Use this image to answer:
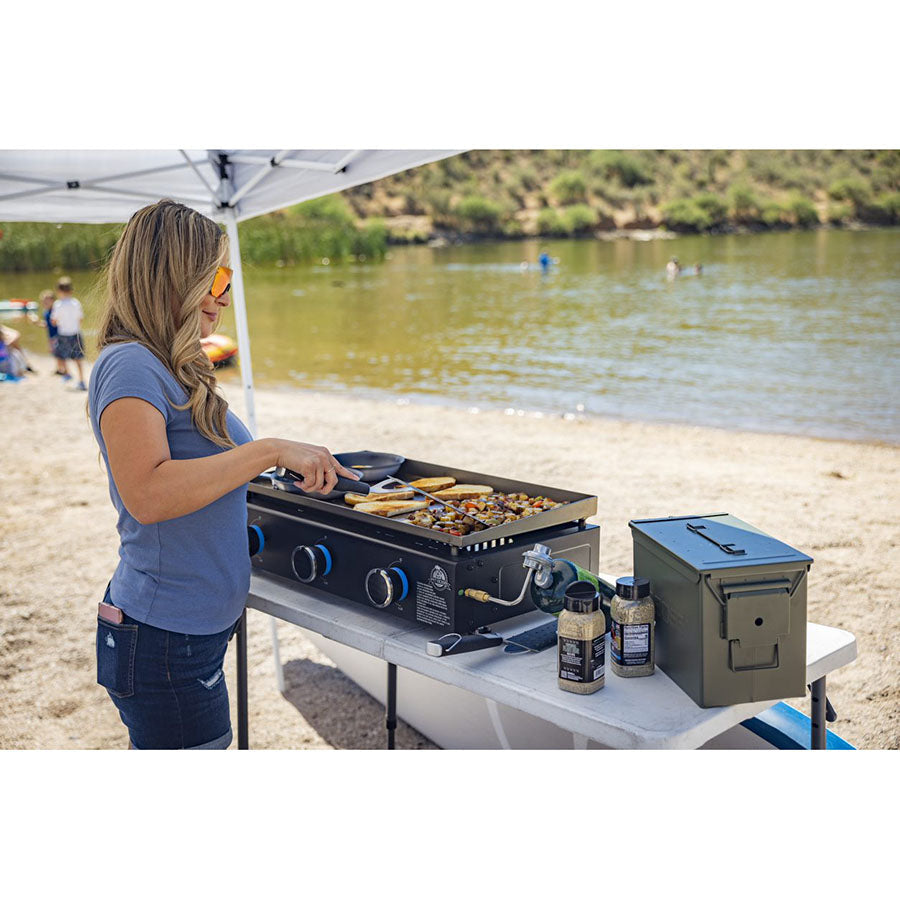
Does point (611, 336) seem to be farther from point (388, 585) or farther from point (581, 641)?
point (581, 641)

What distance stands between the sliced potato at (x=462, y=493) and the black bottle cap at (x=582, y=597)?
582 mm

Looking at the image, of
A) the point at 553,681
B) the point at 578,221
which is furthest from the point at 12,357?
the point at 578,221

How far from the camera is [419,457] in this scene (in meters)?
7.78

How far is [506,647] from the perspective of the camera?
181 cm

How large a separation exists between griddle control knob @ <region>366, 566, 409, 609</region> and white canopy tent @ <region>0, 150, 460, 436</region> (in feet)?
4.04

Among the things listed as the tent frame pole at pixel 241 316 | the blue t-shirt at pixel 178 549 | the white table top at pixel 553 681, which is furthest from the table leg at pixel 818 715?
the tent frame pole at pixel 241 316

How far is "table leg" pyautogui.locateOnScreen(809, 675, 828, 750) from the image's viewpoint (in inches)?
73.9

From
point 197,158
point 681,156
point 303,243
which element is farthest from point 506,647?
point 681,156

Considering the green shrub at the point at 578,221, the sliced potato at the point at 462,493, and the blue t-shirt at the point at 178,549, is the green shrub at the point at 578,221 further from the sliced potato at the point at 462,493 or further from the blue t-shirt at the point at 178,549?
the blue t-shirt at the point at 178,549

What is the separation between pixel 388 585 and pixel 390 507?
0.22 m

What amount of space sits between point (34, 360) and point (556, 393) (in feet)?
25.4

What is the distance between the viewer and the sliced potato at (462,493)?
2213mm

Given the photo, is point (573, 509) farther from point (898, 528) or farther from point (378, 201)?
point (378, 201)

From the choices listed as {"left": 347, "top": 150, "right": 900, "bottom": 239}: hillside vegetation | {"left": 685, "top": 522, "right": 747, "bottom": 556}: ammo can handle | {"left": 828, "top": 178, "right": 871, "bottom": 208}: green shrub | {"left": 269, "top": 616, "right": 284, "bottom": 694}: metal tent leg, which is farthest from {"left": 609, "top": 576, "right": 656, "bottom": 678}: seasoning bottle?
{"left": 828, "top": 178, "right": 871, "bottom": 208}: green shrub
